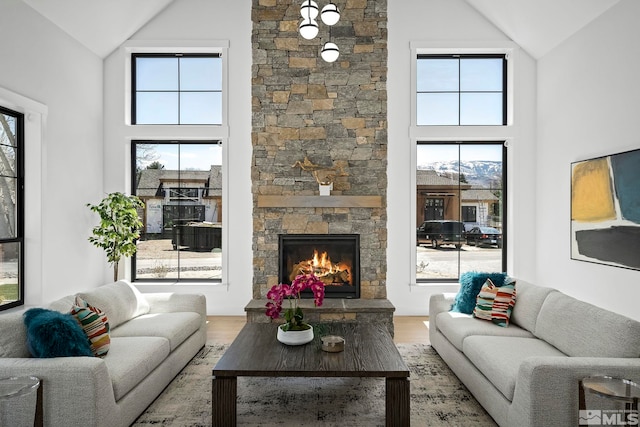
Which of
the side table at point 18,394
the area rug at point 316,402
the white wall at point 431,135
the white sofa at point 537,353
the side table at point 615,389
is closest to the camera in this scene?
the side table at point 615,389

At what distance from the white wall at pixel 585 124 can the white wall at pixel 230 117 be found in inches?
147

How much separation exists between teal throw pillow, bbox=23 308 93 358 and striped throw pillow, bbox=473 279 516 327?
3118 millimetres

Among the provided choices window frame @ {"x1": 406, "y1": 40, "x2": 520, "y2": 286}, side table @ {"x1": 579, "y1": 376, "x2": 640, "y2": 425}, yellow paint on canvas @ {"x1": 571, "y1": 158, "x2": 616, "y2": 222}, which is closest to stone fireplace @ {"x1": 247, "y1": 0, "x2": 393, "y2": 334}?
window frame @ {"x1": 406, "y1": 40, "x2": 520, "y2": 286}

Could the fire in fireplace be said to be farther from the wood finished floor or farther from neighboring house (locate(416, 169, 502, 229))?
neighboring house (locate(416, 169, 502, 229))

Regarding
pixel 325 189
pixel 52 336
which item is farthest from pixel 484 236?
pixel 52 336

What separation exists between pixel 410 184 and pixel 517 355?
3096 millimetres

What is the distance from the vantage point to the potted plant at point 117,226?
5.10 metres

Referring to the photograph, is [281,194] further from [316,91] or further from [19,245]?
[19,245]

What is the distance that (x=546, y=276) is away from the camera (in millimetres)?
5414

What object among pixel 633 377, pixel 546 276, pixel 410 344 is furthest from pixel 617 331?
pixel 546 276

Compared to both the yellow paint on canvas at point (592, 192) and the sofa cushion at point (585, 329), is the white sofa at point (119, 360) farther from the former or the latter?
the yellow paint on canvas at point (592, 192)

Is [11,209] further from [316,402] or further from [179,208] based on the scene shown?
[316,402]

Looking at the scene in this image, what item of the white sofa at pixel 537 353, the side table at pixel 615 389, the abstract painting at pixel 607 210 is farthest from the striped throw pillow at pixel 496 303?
the side table at pixel 615 389

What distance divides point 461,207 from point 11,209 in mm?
5170
